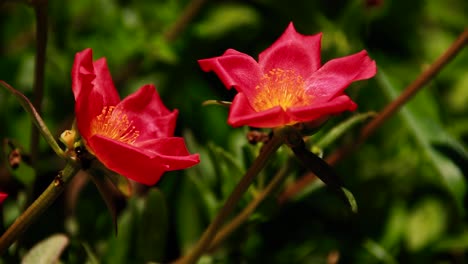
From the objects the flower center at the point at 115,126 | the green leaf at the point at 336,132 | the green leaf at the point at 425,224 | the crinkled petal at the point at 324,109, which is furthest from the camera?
the green leaf at the point at 425,224

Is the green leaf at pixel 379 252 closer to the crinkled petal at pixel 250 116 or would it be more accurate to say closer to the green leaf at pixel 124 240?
the green leaf at pixel 124 240

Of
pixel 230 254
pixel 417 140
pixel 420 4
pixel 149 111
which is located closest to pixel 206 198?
pixel 230 254

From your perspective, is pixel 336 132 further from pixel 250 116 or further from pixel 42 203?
pixel 42 203

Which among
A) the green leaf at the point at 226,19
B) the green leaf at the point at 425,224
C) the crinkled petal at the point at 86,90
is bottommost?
the green leaf at the point at 425,224

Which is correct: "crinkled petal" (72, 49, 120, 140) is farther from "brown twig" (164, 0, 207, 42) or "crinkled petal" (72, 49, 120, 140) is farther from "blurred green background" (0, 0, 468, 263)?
"brown twig" (164, 0, 207, 42)

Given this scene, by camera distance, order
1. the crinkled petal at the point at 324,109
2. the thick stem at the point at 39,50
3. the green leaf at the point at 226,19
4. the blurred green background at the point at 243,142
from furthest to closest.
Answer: the green leaf at the point at 226,19
the blurred green background at the point at 243,142
the thick stem at the point at 39,50
the crinkled petal at the point at 324,109

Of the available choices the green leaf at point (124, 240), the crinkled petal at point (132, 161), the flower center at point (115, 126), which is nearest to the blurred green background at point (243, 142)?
the green leaf at point (124, 240)
